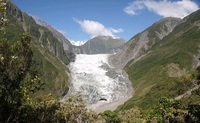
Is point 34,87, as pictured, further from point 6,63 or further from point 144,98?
point 144,98

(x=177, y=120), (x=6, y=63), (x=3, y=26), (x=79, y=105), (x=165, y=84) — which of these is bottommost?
(x=177, y=120)

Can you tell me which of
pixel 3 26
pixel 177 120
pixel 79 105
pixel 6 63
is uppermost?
pixel 3 26

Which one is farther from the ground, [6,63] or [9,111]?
[6,63]

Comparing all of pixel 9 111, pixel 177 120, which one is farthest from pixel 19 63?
pixel 177 120

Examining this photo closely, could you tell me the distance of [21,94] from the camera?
31297 millimetres

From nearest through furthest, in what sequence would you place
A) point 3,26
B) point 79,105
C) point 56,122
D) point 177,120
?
point 3,26 < point 56,122 < point 79,105 < point 177,120

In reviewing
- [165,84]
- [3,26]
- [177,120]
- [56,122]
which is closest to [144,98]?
[165,84]

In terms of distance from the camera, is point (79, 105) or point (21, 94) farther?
point (79, 105)

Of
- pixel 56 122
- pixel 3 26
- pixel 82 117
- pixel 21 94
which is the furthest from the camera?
pixel 82 117

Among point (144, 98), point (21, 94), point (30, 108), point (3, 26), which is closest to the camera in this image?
point (3, 26)

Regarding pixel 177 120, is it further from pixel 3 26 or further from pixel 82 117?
pixel 3 26

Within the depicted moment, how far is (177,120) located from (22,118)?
41698 millimetres

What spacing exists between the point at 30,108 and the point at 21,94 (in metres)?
2.89

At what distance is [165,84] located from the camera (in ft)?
554
